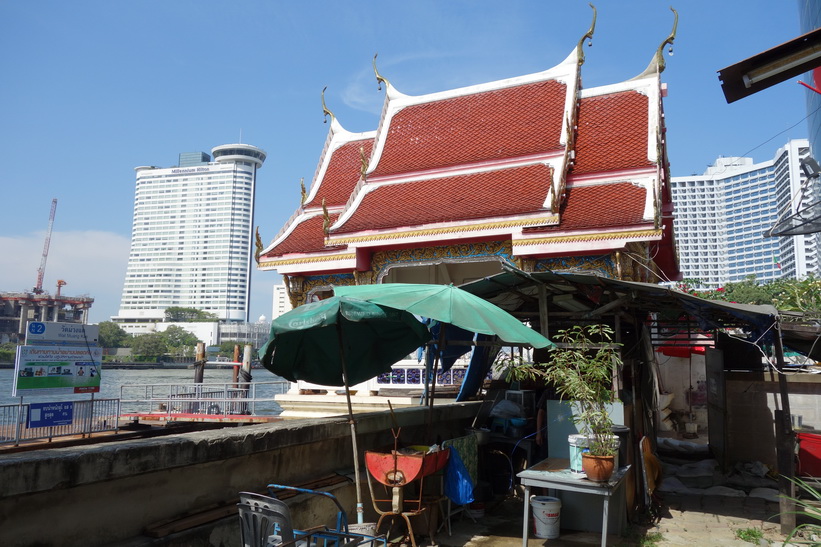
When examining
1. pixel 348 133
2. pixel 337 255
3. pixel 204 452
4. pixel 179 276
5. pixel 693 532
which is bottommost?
pixel 693 532

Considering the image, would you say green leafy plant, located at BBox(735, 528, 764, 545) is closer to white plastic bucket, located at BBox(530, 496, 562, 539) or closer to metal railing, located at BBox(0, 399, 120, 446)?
white plastic bucket, located at BBox(530, 496, 562, 539)

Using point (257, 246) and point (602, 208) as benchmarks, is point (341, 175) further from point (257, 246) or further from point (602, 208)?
point (602, 208)

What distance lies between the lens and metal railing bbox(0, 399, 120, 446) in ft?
39.0

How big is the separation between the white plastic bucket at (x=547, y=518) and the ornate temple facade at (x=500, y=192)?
18.5ft

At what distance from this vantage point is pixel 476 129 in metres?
14.5

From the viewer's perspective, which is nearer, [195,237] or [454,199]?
[454,199]

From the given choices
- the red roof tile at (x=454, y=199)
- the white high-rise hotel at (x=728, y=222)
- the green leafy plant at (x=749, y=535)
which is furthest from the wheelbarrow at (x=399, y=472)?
the white high-rise hotel at (x=728, y=222)

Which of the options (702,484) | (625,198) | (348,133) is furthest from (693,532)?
(348,133)

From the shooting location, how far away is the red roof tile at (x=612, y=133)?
12.3m

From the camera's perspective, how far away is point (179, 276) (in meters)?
174

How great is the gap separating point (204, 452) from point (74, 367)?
10.4 m

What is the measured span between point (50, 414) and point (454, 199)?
9.35 m

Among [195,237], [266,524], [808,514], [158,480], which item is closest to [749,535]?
[808,514]

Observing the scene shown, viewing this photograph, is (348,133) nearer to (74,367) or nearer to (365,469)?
(74,367)
